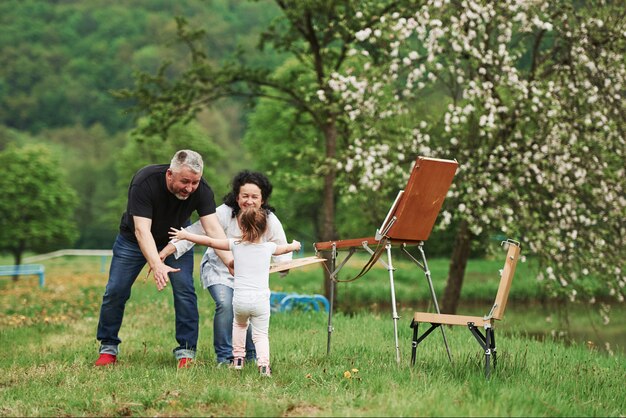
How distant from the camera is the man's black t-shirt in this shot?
25.1 feet

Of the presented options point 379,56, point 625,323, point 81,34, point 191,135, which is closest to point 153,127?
point 379,56

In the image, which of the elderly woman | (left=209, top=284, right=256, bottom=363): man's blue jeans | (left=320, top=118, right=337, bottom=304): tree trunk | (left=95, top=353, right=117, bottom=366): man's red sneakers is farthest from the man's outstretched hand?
Result: (left=320, top=118, right=337, bottom=304): tree trunk

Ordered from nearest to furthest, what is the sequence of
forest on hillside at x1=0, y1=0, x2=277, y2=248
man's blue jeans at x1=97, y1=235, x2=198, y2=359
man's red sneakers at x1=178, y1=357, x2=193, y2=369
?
man's red sneakers at x1=178, y1=357, x2=193, y2=369 → man's blue jeans at x1=97, y1=235, x2=198, y2=359 → forest on hillside at x1=0, y1=0, x2=277, y2=248

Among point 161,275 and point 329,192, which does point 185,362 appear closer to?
point 161,275

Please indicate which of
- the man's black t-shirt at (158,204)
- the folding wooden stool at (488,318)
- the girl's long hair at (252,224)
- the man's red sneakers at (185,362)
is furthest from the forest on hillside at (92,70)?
the folding wooden stool at (488,318)

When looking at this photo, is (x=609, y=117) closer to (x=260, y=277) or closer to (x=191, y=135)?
(x=260, y=277)

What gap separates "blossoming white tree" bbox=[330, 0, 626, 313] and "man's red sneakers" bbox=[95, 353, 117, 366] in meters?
7.42

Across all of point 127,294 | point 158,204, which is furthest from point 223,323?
point 158,204

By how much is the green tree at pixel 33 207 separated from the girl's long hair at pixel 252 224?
105 ft

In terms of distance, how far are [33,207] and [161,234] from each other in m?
31.8

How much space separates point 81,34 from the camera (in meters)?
113

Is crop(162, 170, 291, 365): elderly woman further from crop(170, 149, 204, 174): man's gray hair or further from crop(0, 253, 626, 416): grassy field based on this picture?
crop(170, 149, 204, 174): man's gray hair

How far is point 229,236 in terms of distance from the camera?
7.95 meters

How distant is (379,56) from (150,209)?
9511 millimetres
